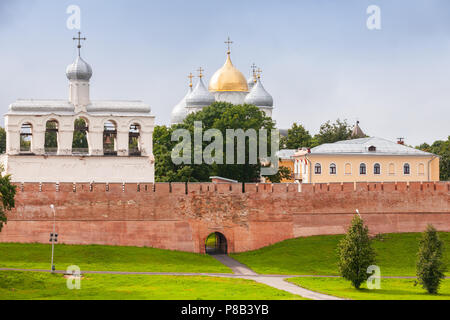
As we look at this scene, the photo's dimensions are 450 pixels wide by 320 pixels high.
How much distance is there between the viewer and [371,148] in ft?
220

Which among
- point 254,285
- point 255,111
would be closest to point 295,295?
point 254,285

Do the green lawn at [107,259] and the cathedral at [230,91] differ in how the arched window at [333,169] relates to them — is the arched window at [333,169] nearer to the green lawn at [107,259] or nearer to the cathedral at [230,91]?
the green lawn at [107,259]

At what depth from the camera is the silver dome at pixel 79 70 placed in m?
64.8

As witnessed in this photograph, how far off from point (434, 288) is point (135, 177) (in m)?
23.5

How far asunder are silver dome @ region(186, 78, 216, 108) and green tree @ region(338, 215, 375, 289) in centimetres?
4178

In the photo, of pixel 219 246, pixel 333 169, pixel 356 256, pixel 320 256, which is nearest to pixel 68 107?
pixel 219 246

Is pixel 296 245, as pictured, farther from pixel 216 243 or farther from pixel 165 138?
pixel 165 138

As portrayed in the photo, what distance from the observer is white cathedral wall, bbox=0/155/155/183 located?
200 feet

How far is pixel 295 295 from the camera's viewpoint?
4062 centimetres

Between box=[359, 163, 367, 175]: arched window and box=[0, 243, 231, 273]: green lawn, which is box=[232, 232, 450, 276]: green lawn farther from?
box=[359, 163, 367, 175]: arched window

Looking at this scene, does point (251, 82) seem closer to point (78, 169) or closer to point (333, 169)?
point (333, 169)

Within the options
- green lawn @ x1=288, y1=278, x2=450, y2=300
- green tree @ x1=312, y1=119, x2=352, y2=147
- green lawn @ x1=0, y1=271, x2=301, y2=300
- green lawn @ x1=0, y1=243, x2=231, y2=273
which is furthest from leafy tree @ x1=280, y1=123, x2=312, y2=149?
green lawn @ x1=0, y1=271, x2=301, y2=300

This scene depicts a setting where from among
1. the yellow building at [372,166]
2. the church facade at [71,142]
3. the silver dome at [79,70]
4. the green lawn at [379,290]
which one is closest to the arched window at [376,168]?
the yellow building at [372,166]

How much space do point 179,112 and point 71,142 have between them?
28011 mm
